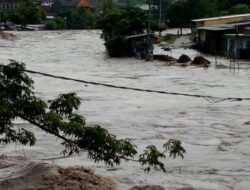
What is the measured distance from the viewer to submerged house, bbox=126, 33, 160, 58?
35.3 meters

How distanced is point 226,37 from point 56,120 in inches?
1291

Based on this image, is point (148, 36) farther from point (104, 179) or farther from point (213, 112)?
point (104, 179)

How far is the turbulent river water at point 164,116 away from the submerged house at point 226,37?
2.12m

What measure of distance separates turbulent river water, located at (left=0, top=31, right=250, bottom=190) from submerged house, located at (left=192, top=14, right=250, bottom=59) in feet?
6.97

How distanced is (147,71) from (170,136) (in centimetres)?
1547

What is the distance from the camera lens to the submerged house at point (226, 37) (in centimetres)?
3453

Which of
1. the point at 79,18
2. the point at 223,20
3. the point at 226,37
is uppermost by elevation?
the point at 223,20

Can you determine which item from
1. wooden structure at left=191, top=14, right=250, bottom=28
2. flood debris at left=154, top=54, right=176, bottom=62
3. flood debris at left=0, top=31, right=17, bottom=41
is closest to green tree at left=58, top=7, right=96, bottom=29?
flood debris at left=0, top=31, right=17, bottom=41

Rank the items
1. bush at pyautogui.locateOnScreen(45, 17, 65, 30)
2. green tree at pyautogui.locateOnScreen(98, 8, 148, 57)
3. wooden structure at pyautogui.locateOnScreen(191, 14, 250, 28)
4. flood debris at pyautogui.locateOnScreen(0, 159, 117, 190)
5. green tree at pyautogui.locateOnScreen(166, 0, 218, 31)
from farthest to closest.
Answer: bush at pyautogui.locateOnScreen(45, 17, 65, 30), green tree at pyautogui.locateOnScreen(166, 0, 218, 31), wooden structure at pyautogui.locateOnScreen(191, 14, 250, 28), green tree at pyautogui.locateOnScreen(98, 8, 148, 57), flood debris at pyautogui.locateOnScreen(0, 159, 117, 190)

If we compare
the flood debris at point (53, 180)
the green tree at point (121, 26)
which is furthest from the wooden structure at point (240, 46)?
the flood debris at point (53, 180)

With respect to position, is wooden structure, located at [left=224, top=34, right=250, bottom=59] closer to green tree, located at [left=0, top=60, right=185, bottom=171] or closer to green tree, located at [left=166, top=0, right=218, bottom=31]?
green tree, located at [left=166, top=0, right=218, bottom=31]

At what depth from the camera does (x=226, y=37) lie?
118 ft

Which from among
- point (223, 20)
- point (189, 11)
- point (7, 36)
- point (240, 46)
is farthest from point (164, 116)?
point (7, 36)

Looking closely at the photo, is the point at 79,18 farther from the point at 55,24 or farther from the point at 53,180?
the point at 53,180
